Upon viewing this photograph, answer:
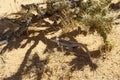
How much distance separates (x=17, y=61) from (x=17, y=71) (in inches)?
6.4

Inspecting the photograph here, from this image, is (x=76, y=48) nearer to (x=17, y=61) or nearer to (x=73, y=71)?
(x=73, y=71)

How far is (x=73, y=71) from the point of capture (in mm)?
3266

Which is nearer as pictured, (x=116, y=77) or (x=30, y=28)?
(x=116, y=77)

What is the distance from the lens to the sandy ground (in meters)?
3.23

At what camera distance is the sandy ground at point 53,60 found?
3227 millimetres

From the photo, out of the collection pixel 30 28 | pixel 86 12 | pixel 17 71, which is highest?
pixel 86 12

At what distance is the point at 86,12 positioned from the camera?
3.56m

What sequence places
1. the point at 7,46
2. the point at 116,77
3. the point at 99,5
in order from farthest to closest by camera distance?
the point at 7,46, the point at 99,5, the point at 116,77

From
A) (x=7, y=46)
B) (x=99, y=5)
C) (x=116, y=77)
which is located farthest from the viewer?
(x=7, y=46)

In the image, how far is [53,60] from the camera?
11.3ft

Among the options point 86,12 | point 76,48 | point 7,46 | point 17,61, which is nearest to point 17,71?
point 17,61

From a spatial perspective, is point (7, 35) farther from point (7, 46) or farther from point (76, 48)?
point (76, 48)

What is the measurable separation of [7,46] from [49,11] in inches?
27.5

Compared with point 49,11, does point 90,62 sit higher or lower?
lower
